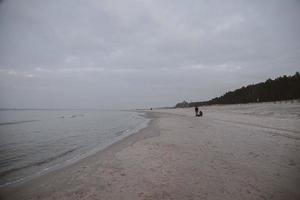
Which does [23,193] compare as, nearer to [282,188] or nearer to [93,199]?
[93,199]

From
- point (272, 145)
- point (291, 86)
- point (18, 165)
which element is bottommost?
point (18, 165)

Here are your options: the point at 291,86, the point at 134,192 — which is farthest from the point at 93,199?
the point at 291,86

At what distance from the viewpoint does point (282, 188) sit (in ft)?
17.1

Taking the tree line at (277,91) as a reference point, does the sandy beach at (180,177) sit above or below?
below

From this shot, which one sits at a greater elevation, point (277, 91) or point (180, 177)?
point (277, 91)

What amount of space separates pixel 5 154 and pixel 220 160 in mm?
11754

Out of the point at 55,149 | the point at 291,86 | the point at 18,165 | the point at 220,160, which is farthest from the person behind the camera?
the point at 291,86

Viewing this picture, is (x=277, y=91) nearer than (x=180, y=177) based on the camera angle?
No

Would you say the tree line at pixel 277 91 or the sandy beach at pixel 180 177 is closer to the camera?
the sandy beach at pixel 180 177

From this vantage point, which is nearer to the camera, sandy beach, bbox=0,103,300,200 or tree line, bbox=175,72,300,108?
sandy beach, bbox=0,103,300,200

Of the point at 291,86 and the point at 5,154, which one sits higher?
the point at 291,86

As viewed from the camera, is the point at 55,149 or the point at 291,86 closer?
the point at 55,149

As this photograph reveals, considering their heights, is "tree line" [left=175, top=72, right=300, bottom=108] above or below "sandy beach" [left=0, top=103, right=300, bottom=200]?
above

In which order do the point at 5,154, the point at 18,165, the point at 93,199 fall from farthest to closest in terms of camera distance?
1. the point at 5,154
2. the point at 18,165
3. the point at 93,199
